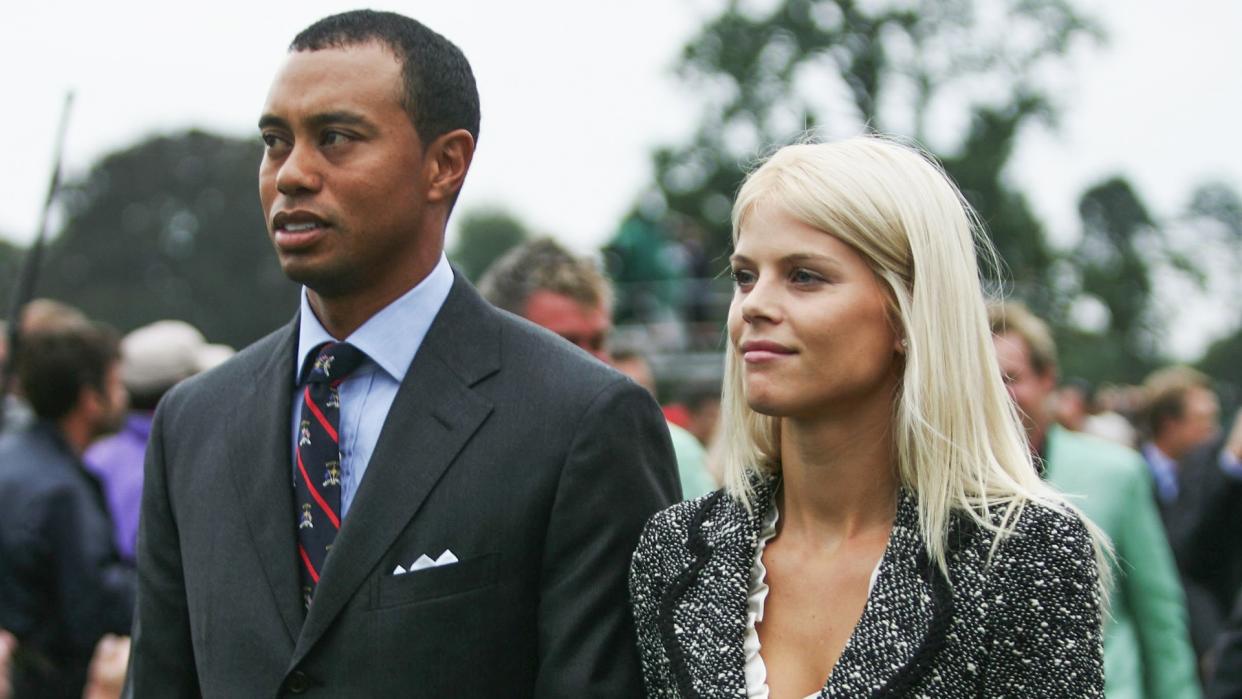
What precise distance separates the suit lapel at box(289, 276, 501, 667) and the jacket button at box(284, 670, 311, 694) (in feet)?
0.10

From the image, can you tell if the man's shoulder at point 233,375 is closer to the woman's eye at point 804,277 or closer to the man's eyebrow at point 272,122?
the man's eyebrow at point 272,122

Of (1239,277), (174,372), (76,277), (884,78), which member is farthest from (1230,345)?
(174,372)

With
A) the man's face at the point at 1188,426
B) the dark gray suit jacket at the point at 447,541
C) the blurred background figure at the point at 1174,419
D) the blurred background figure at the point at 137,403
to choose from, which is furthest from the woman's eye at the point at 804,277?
the man's face at the point at 1188,426

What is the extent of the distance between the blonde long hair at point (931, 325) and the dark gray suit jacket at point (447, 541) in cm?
53

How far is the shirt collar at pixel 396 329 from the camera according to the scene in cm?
303

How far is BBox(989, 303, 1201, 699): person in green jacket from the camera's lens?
16.6ft

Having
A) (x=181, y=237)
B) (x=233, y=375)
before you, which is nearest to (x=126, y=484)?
(x=233, y=375)

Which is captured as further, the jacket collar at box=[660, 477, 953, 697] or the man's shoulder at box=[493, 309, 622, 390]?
the man's shoulder at box=[493, 309, 622, 390]

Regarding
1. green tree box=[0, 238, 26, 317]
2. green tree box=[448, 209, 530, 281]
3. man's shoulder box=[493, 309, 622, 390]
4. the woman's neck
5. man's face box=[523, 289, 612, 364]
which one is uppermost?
man's shoulder box=[493, 309, 622, 390]

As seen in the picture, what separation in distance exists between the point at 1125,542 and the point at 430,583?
128 inches

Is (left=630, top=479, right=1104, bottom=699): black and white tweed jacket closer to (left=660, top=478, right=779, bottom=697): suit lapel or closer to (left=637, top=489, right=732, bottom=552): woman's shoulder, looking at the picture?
(left=660, top=478, right=779, bottom=697): suit lapel

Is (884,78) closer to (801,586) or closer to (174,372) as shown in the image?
(174,372)

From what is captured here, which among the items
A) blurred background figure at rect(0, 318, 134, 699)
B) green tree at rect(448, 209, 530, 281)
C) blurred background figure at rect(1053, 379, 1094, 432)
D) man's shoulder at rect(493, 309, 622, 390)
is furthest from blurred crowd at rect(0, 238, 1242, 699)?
green tree at rect(448, 209, 530, 281)

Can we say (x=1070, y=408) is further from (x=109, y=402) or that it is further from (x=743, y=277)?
(x=743, y=277)
